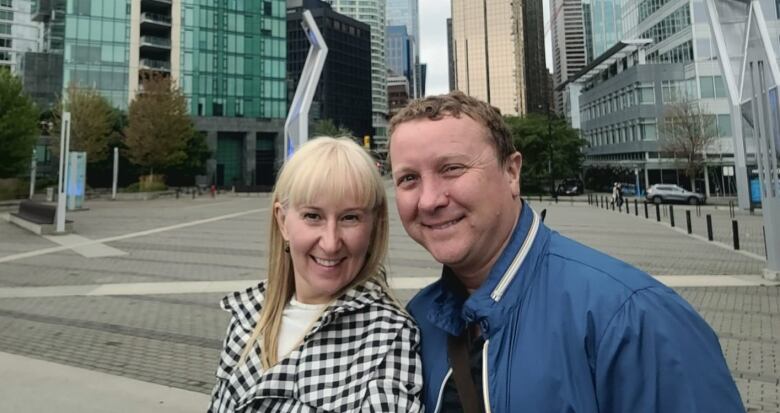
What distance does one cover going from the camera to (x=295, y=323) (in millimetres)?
1857

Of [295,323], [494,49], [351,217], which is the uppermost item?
[494,49]

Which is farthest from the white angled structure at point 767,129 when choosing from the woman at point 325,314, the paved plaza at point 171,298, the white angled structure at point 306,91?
the white angled structure at point 306,91

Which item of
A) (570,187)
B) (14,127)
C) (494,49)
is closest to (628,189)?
(570,187)

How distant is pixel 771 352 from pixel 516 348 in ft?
19.5

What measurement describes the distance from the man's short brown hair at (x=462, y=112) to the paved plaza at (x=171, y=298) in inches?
96.5

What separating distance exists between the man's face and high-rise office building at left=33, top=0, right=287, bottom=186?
Result: 2585 inches

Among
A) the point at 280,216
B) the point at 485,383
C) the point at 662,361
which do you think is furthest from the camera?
the point at 280,216

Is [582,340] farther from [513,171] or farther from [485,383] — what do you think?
[513,171]

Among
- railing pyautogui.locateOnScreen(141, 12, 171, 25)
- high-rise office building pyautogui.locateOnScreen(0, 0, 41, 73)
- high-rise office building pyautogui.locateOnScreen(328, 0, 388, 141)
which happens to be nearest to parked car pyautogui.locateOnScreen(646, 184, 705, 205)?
railing pyautogui.locateOnScreen(141, 12, 171, 25)

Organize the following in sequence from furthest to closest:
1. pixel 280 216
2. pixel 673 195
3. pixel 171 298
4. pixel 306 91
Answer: pixel 673 195 < pixel 306 91 < pixel 171 298 < pixel 280 216

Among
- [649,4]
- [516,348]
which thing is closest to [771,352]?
[516,348]

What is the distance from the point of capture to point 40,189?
149ft

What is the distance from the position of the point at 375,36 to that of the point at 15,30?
114m

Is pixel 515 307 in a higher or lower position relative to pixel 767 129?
lower
